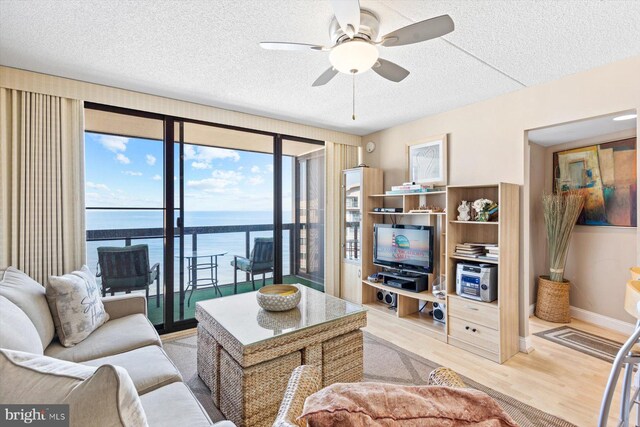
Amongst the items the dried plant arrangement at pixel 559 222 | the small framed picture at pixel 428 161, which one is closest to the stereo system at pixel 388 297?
the small framed picture at pixel 428 161

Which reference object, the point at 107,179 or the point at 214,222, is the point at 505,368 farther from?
the point at 107,179

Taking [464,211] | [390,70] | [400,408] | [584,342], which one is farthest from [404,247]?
[400,408]

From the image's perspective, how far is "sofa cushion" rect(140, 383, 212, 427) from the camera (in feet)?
4.04

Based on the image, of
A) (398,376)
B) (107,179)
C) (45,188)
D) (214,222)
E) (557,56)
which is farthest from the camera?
(214,222)

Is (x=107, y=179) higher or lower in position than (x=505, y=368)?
higher

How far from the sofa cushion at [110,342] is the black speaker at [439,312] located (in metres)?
2.69

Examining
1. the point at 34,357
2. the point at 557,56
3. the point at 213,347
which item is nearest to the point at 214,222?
the point at 213,347

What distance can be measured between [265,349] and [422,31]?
1.91m

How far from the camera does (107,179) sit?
2.96m

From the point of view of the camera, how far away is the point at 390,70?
1.95 m

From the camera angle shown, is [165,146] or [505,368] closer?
[505,368]

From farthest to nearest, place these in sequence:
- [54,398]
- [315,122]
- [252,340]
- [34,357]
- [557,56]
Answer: [315,122] < [557,56] < [252,340] < [34,357] < [54,398]

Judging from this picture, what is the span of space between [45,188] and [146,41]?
1.57 metres

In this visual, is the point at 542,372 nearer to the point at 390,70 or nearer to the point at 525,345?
the point at 525,345
